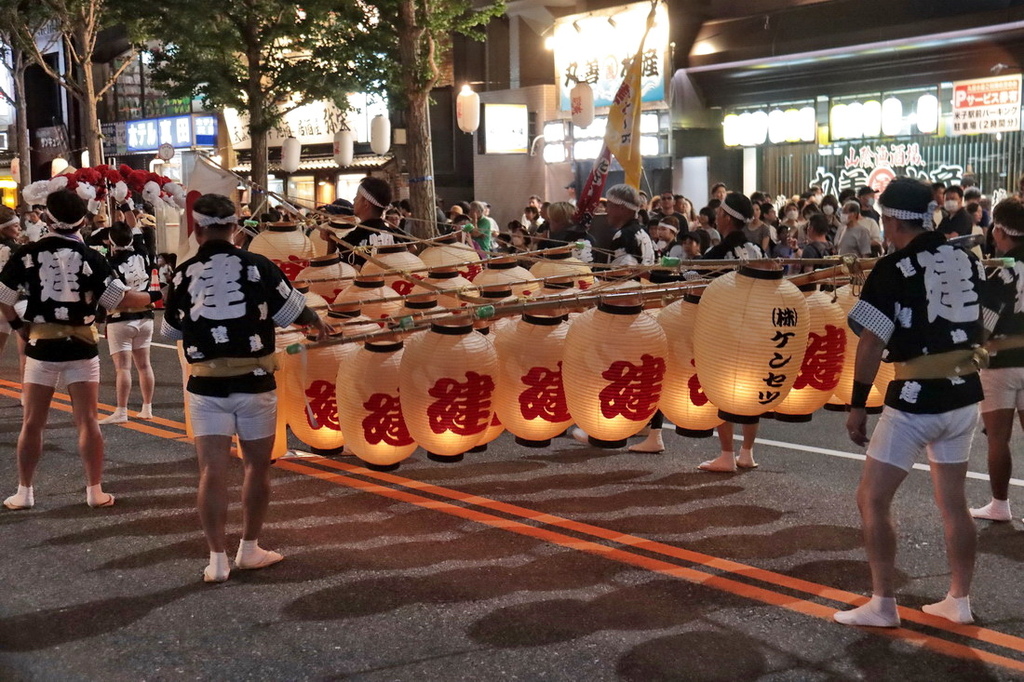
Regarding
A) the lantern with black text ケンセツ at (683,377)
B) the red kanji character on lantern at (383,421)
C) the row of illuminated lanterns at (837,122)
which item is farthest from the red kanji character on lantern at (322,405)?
the row of illuminated lanterns at (837,122)

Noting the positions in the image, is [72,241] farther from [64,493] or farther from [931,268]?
[931,268]

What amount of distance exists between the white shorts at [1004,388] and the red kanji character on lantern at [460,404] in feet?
10.8

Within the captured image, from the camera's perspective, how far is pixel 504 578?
6.63m

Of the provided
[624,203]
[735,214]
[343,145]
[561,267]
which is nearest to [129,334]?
[561,267]

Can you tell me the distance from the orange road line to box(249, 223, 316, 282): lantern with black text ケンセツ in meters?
2.09

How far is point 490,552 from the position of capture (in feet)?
23.4

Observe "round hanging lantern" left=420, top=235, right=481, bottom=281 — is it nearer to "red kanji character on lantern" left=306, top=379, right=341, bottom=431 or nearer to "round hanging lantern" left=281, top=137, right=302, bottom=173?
"red kanji character on lantern" left=306, top=379, right=341, bottom=431

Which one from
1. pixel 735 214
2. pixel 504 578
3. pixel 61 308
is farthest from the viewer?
pixel 735 214

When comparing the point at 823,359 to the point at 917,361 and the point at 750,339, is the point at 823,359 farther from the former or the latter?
A: the point at 917,361

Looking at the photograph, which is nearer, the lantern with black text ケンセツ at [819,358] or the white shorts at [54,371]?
the lantern with black text ケンセツ at [819,358]

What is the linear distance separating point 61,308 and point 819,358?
17.2 feet

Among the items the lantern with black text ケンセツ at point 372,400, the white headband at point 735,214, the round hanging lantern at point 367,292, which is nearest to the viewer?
the lantern with black text ケンセツ at point 372,400

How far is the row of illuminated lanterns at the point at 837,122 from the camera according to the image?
19453 mm

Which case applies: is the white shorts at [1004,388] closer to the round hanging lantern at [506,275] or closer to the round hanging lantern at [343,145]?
the round hanging lantern at [506,275]
